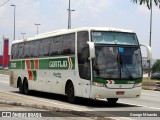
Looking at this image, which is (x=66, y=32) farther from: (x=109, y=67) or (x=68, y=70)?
(x=109, y=67)

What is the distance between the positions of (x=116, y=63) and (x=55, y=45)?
4.82 m

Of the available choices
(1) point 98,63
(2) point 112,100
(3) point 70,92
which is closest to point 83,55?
(1) point 98,63

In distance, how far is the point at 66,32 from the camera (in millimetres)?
20969

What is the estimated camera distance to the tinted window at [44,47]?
23156 mm

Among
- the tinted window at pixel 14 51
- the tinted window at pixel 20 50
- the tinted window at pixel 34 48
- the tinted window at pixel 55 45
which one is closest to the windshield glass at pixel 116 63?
the tinted window at pixel 55 45

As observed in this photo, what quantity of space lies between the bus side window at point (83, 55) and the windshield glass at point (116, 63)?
0.44m

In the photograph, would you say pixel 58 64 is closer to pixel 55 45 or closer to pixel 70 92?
pixel 55 45

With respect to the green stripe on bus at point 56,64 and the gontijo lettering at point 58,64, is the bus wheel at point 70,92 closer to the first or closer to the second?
the green stripe on bus at point 56,64

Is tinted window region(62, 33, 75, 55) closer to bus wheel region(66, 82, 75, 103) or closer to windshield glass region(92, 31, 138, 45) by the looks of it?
bus wheel region(66, 82, 75, 103)

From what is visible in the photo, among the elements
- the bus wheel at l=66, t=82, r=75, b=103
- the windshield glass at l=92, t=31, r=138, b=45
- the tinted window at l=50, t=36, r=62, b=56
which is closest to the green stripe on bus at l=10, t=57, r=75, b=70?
the tinted window at l=50, t=36, r=62, b=56

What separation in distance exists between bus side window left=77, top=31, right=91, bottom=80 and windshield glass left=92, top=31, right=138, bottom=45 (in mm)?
404

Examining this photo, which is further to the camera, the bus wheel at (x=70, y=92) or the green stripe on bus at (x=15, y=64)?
the green stripe on bus at (x=15, y=64)

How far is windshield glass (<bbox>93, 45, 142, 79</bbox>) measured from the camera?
18.1 meters

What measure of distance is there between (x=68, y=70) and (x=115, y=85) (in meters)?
2.96
